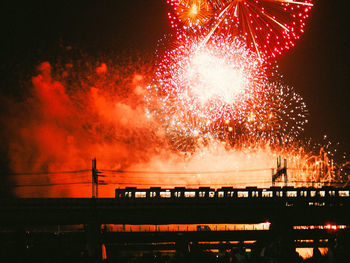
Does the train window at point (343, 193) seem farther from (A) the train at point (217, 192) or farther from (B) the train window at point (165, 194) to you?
(B) the train window at point (165, 194)

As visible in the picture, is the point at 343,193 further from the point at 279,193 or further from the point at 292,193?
the point at 279,193

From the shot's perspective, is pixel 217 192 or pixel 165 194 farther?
pixel 217 192

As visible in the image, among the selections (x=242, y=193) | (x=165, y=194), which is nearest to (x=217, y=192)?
(x=242, y=193)

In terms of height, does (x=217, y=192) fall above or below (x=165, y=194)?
above

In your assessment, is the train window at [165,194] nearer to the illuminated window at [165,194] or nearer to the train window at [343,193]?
the illuminated window at [165,194]

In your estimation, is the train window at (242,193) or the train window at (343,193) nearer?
the train window at (242,193)

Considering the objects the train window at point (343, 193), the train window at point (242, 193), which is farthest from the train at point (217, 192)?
the train window at point (343, 193)

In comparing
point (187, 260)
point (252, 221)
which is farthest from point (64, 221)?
point (187, 260)

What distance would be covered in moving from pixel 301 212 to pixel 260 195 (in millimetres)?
9789

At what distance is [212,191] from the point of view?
3316 cm

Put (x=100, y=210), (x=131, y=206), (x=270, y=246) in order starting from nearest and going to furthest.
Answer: (x=270, y=246) → (x=100, y=210) → (x=131, y=206)

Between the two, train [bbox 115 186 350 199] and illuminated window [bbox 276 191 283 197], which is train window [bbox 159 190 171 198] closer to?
train [bbox 115 186 350 199]

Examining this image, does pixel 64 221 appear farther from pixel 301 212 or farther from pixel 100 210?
pixel 301 212

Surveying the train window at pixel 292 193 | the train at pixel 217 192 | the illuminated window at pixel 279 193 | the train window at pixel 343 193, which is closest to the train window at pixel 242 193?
the train at pixel 217 192
